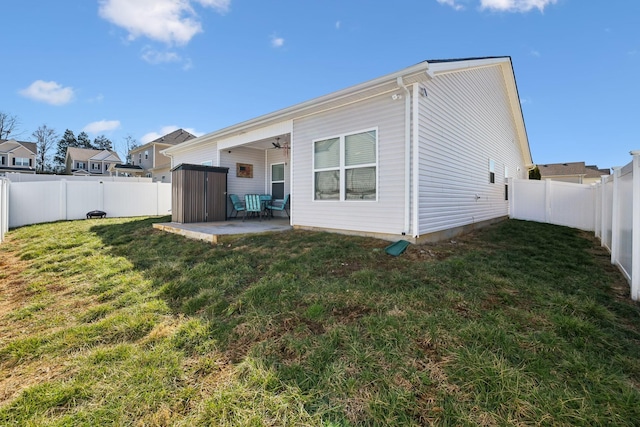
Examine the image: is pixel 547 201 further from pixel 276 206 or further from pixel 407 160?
pixel 276 206

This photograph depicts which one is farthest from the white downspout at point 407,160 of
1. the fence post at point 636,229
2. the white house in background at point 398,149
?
the fence post at point 636,229

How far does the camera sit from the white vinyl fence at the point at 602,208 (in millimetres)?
3225

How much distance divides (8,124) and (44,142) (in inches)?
213

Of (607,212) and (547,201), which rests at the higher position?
(547,201)

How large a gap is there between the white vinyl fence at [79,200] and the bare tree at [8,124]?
127ft

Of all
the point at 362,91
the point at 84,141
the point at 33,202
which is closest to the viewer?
the point at 362,91

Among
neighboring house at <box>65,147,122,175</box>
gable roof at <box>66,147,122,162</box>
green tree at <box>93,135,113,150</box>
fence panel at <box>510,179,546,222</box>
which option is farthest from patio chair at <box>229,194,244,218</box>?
green tree at <box>93,135,113,150</box>

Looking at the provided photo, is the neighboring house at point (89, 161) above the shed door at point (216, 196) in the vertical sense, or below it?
above

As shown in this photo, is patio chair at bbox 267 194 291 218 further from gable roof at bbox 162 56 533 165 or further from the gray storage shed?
gable roof at bbox 162 56 533 165

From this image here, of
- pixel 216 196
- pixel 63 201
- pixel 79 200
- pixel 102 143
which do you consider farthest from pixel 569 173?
pixel 102 143

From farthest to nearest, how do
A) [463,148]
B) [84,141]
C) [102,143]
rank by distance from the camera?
[102,143] < [84,141] < [463,148]

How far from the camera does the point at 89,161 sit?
1452 inches

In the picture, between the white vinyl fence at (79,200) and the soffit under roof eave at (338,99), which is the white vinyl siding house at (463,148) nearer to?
the soffit under roof eave at (338,99)

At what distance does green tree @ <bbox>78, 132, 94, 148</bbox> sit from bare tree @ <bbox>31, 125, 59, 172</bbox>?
7.04 metres
